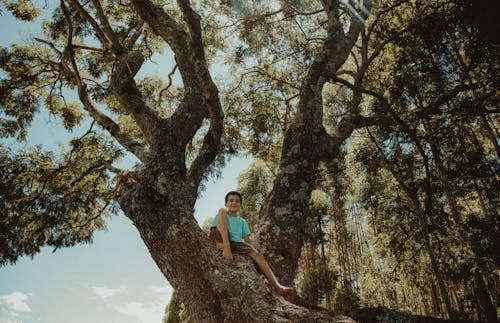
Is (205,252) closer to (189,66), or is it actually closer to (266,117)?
(189,66)

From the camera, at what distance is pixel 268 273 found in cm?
241

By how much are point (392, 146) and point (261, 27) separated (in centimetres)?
474

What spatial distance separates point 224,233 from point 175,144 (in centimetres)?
101

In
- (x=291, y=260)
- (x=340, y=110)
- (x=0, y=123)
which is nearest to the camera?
(x=291, y=260)

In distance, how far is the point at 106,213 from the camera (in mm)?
7355

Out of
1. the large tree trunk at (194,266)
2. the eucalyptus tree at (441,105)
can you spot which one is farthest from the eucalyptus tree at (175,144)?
the eucalyptus tree at (441,105)

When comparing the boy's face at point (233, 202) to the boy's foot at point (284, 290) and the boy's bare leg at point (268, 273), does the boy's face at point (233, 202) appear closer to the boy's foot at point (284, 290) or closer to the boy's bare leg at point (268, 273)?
the boy's bare leg at point (268, 273)

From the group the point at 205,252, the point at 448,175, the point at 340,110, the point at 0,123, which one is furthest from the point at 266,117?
the point at 0,123

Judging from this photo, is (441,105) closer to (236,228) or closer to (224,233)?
(236,228)

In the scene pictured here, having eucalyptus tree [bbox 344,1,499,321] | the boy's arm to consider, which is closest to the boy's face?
the boy's arm

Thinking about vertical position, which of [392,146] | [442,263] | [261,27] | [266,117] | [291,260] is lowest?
[291,260]

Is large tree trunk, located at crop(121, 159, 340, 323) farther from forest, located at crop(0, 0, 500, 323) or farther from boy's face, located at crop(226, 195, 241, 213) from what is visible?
boy's face, located at crop(226, 195, 241, 213)

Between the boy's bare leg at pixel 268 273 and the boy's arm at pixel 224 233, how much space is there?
0.89 ft

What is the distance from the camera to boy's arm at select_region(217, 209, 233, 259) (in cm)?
218
